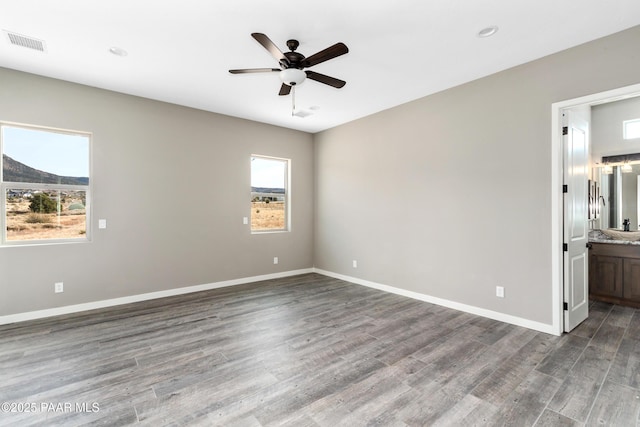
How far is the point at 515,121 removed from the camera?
343cm

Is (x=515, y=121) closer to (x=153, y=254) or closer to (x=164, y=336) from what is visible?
(x=164, y=336)

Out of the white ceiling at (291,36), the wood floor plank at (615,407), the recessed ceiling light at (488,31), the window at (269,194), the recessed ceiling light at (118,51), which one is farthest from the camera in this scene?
the window at (269,194)

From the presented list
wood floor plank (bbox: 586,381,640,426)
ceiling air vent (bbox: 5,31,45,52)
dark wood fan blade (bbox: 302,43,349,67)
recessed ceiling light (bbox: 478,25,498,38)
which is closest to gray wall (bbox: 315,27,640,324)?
recessed ceiling light (bbox: 478,25,498,38)

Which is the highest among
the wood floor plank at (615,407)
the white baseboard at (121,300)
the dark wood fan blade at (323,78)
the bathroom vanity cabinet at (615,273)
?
the dark wood fan blade at (323,78)

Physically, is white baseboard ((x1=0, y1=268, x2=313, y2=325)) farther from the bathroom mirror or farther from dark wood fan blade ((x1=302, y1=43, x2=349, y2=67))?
the bathroom mirror

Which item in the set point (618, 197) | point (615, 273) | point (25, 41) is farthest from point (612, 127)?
point (25, 41)

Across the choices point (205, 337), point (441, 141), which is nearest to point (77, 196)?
point (205, 337)

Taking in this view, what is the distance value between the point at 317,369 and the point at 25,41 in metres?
4.16

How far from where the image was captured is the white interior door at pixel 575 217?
10.4 ft

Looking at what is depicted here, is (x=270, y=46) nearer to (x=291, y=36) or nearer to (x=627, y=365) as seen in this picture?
(x=291, y=36)

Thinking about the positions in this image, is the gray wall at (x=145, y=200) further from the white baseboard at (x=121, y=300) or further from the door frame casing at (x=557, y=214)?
the door frame casing at (x=557, y=214)

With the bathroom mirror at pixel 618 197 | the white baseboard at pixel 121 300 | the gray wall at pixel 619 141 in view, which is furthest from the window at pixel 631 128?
the white baseboard at pixel 121 300

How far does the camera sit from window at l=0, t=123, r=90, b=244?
359 centimetres

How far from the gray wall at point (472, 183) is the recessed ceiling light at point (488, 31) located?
91cm
